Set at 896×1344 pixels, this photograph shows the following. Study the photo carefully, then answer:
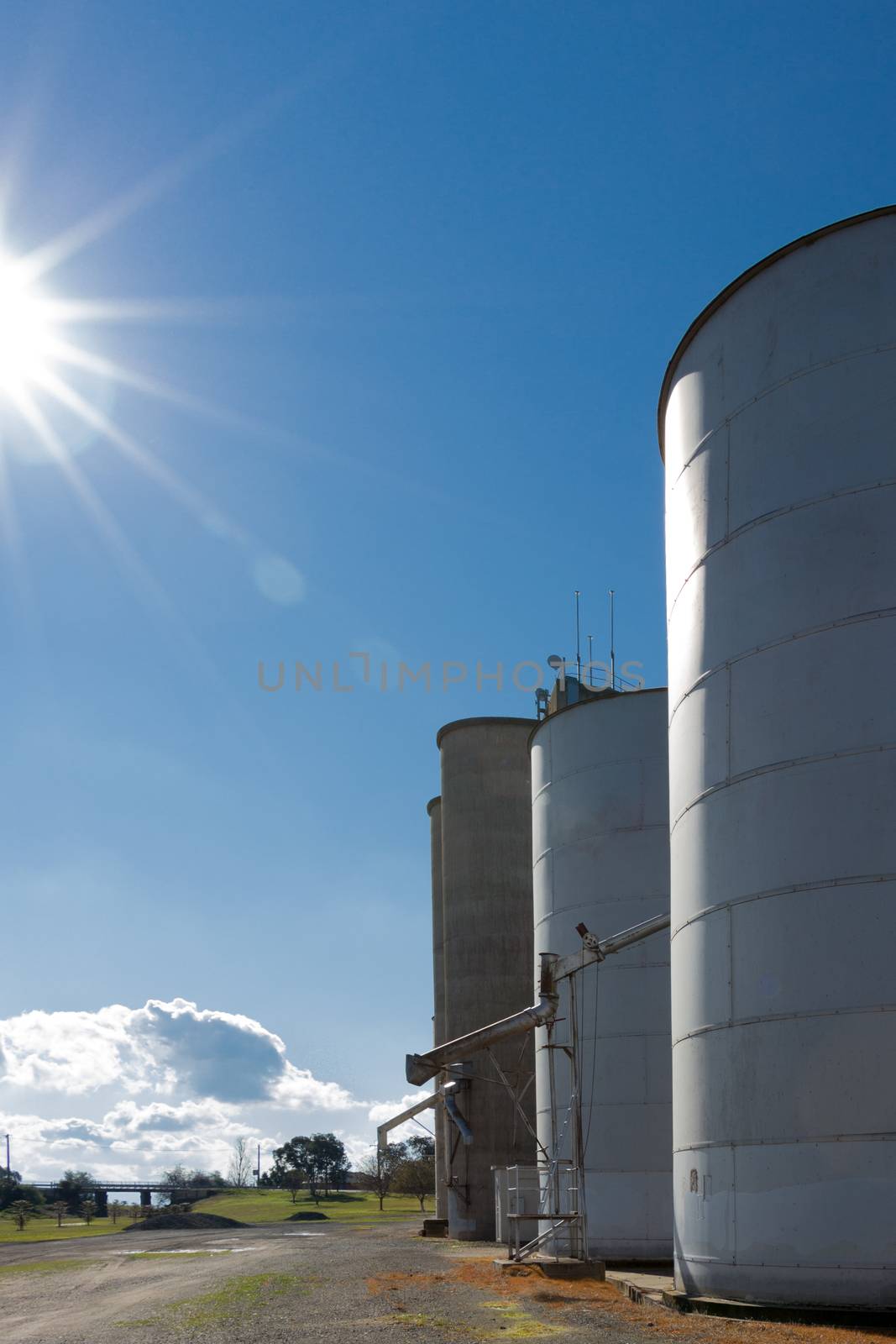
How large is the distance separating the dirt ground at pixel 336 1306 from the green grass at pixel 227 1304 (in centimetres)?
2

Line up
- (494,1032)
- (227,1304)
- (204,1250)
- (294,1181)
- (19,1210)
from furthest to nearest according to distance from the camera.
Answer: (294,1181) → (19,1210) → (204,1250) → (494,1032) → (227,1304)

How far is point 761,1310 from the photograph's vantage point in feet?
45.0

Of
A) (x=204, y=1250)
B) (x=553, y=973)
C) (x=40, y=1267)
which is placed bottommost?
(x=204, y=1250)

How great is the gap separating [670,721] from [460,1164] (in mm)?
24433

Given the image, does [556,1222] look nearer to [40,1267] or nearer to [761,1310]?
[761,1310]

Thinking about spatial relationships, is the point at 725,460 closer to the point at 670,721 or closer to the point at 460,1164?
the point at 670,721

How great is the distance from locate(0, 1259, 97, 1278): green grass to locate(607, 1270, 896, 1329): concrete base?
18222 millimetres

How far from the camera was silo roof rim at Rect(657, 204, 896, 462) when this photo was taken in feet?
51.1

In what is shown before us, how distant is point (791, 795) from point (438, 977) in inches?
1376

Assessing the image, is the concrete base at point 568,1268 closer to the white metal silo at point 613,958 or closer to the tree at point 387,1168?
the white metal silo at point 613,958

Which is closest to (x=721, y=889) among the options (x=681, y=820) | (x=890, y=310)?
(x=681, y=820)

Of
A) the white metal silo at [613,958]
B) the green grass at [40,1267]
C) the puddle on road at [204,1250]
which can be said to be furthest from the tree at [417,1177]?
the white metal silo at [613,958]

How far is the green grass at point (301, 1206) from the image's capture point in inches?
3137

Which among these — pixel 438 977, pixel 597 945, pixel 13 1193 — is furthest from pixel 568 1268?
pixel 13 1193
